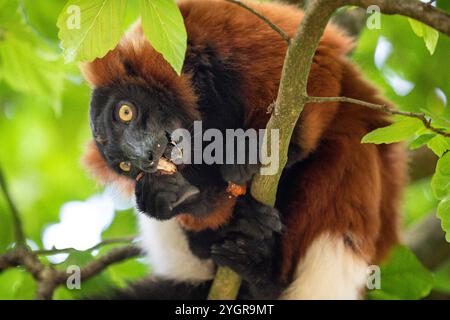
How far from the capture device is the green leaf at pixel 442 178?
3.73 metres

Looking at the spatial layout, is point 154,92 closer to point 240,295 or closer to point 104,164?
point 104,164

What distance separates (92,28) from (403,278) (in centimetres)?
357

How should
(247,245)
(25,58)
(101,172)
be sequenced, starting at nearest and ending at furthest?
(247,245) → (101,172) → (25,58)

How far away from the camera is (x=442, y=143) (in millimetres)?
3709

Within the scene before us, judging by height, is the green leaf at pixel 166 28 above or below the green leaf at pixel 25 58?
above

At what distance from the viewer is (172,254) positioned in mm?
6230

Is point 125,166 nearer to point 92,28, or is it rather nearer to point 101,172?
point 101,172

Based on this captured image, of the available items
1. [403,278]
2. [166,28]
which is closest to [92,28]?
[166,28]

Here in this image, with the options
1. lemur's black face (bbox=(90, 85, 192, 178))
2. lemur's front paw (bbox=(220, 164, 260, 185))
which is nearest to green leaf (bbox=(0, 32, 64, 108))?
lemur's black face (bbox=(90, 85, 192, 178))

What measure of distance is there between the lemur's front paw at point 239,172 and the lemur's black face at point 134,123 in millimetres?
487

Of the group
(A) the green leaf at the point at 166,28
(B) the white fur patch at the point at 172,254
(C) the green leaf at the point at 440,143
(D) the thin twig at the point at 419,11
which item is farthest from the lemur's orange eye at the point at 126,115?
(C) the green leaf at the point at 440,143

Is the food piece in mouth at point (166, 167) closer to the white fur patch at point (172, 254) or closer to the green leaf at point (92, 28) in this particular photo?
the white fur patch at point (172, 254)

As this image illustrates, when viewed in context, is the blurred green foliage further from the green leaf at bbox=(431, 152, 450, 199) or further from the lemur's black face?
the lemur's black face

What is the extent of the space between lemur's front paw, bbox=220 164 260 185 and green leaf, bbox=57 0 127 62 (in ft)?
5.19
